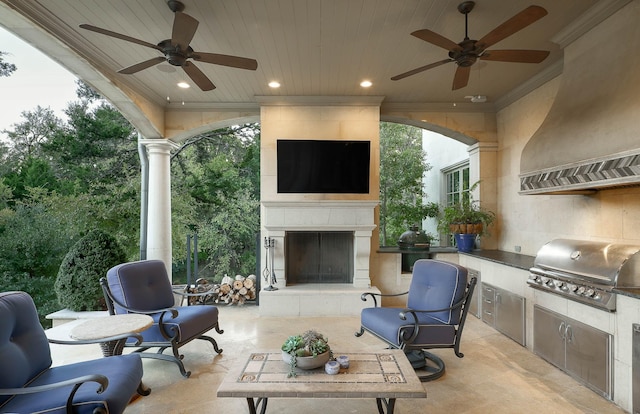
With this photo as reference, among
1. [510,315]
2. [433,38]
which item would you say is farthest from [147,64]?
[510,315]

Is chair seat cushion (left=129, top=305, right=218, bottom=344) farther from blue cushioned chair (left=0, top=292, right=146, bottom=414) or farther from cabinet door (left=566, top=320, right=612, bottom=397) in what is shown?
cabinet door (left=566, top=320, right=612, bottom=397)

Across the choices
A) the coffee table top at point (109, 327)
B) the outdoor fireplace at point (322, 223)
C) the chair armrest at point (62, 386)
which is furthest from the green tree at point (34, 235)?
the chair armrest at point (62, 386)

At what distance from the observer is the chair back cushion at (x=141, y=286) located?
10.1ft

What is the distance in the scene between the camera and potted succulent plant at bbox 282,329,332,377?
2.11 metres

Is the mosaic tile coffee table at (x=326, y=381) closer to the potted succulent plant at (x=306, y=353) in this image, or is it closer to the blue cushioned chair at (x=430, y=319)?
the potted succulent plant at (x=306, y=353)

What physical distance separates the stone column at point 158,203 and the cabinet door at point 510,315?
4.56 m

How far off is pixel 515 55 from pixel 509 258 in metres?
2.38

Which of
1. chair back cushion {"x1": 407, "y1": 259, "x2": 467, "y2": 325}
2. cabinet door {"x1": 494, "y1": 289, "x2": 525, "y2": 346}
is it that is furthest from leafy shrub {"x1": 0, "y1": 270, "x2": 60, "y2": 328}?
cabinet door {"x1": 494, "y1": 289, "x2": 525, "y2": 346}

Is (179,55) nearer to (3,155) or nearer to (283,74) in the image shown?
(283,74)

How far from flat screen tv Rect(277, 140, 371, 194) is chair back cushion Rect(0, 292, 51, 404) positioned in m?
3.19

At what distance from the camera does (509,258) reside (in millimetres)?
4148

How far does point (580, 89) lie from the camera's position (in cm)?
293

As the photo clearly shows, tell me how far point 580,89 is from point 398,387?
114 inches

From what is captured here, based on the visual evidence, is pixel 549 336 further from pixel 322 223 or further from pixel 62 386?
pixel 62 386
